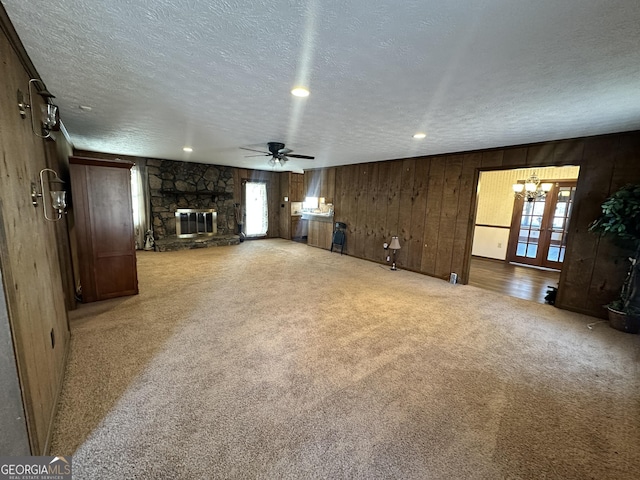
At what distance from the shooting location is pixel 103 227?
350cm

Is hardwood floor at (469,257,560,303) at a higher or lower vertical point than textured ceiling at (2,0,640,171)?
lower

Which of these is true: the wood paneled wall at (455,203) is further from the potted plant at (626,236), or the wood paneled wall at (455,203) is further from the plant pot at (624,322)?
the plant pot at (624,322)

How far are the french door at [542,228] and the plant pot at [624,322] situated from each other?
3.29 metres

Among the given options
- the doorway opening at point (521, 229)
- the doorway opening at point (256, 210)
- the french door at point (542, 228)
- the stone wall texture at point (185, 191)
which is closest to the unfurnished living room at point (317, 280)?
the doorway opening at point (521, 229)

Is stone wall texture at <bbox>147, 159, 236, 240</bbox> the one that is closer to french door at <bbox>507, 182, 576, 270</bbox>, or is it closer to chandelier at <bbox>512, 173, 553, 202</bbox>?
chandelier at <bbox>512, 173, 553, 202</bbox>

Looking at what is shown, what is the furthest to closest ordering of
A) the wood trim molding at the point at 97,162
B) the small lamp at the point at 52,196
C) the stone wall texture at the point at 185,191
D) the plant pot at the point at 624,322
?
the stone wall texture at the point at 185,191 < the wood trim molding at the point at 97,162 < the plant pot at the point at 624,322 < the small lamp at the point at 52,196

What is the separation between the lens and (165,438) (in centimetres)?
156

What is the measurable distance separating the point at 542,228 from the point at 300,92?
6.84 m

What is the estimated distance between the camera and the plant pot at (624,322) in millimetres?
3041

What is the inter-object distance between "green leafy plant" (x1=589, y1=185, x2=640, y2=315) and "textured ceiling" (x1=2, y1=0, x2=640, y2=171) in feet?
2.73

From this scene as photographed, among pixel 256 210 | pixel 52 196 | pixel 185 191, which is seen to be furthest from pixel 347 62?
pixel 256 210

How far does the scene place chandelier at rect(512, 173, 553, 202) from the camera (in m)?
5.62

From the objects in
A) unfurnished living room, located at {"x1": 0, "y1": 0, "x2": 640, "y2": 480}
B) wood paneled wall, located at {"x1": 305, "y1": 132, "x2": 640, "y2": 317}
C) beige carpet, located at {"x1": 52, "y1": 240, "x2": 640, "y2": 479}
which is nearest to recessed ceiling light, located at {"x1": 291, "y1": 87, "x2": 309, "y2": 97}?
unfurnished living room, located at {"x1": 0, "y1": 0, "x2": 640, "y2": 480}

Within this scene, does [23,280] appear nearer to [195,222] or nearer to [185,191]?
[185,191]
